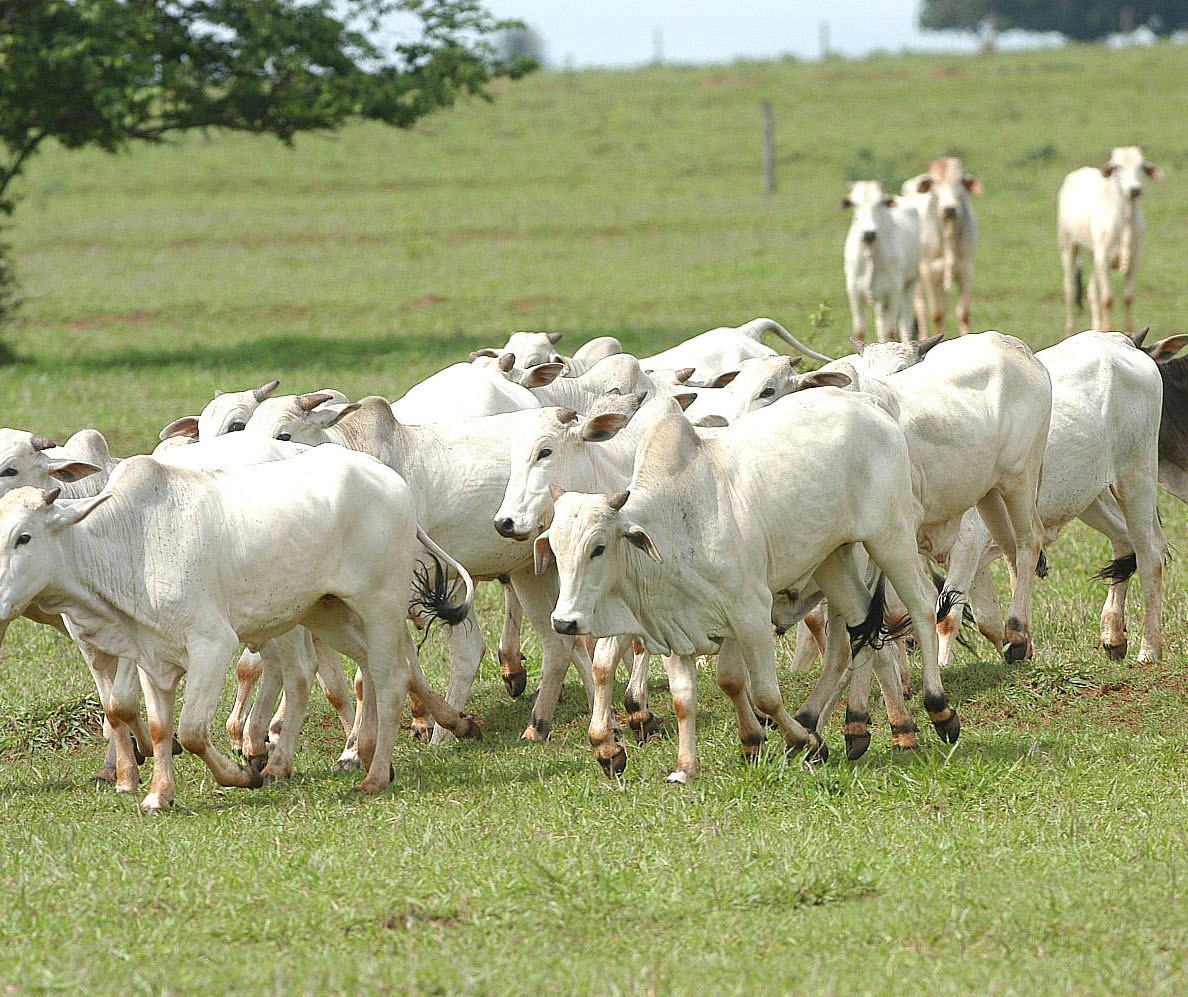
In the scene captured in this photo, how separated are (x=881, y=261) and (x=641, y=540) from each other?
11089mm

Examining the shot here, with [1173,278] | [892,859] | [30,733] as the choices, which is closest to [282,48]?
[1173,278]

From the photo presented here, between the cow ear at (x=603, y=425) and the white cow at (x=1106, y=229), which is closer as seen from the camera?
the cow ear at (x=603, y=425)

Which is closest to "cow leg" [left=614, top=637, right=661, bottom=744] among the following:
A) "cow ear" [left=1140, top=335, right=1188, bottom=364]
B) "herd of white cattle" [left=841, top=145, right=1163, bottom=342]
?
"cow ear" [left=1140, top=335, right=1188, bottom=364]

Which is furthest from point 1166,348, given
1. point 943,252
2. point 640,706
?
point 943,252

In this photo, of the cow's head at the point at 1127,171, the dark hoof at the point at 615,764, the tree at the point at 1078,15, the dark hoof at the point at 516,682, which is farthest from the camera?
the tree at the point at 1078,15

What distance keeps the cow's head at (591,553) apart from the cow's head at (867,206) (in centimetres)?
1078

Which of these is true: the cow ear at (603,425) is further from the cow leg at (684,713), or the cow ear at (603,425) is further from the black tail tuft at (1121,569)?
the black tail tuft at (1121,569)

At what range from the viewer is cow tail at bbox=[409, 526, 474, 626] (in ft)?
25.1

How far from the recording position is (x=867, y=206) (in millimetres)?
17406

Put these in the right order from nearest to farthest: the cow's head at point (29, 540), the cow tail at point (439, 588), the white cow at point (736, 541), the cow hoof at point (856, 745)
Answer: the cow's head at point (29, 540), the white cow at point (736, 541), the cow hoof at point (856, 745), the cow tail at point (439, 588)

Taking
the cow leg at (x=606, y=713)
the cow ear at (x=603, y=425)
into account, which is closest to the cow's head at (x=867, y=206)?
the cow ear at (x=603, y=425)

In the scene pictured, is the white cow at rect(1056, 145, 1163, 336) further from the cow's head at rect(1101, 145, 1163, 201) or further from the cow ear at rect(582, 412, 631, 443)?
the cow ear at rect(582, 412, 631, 443)

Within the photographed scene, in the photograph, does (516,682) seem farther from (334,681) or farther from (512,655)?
(334,681)

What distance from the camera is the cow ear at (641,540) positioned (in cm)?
666
